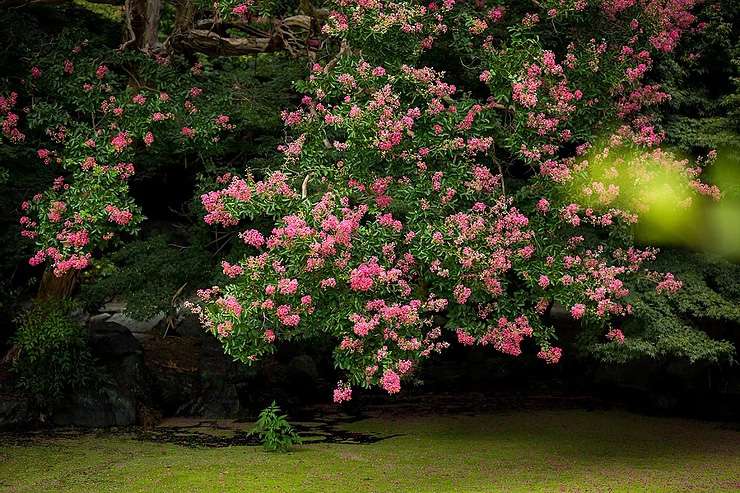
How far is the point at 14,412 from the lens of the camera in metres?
9.96

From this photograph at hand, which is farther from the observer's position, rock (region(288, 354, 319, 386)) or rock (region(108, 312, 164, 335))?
rock (region(108, 312, 164, 335))

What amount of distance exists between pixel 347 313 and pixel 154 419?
522cm

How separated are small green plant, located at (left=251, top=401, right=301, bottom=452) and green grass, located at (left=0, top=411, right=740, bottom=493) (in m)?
0.12

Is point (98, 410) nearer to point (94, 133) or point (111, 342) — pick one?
point (111, 342)

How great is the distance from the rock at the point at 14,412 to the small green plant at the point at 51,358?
5.7 inches

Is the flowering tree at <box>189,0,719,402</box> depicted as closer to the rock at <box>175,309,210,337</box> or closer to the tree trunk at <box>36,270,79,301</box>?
the tree trunk at <box>36,270,79,301</box>

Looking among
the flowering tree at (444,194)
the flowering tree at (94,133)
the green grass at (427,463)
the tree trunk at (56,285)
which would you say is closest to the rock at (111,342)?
the tree trunk at (56,285)

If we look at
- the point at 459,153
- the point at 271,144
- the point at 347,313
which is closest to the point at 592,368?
the point at 271,144

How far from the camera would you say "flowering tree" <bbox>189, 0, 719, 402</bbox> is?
20.7ft

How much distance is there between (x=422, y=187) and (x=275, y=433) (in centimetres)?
326

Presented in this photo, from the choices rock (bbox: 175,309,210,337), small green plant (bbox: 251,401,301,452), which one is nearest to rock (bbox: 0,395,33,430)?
small green plant (bbox: 251,401,301,452)

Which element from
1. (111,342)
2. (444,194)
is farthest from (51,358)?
(444,194)

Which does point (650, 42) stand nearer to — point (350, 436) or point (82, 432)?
point (350, 436)

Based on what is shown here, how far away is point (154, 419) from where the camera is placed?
1066 centimetres
